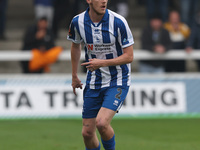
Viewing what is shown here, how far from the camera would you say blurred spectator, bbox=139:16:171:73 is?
1149 centimetres

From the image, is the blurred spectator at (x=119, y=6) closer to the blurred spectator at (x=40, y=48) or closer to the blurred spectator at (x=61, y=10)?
the blurred spectator at (x=61, y=10)

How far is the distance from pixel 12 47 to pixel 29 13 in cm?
247

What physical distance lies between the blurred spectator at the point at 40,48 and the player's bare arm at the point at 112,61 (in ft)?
17.7

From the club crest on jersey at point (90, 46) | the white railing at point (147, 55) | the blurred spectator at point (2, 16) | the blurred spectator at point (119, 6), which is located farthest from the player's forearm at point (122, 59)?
the blurred spectator at point (2, 16)

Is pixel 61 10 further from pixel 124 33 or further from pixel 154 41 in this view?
pixel 124 33

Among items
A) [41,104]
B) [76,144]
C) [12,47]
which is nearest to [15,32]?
[12,47]

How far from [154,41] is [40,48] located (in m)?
2.41

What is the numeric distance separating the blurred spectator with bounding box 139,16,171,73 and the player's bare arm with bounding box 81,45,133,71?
536 cm

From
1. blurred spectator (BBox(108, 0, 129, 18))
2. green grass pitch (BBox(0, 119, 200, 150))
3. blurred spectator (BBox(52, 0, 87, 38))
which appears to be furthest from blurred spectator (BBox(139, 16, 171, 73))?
blurred spectator (BBox(52, 0, 87, 38))

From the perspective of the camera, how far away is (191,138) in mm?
8641

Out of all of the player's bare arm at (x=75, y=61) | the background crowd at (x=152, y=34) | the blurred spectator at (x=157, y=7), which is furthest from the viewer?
the blurred spectator at (x=157, y=7)

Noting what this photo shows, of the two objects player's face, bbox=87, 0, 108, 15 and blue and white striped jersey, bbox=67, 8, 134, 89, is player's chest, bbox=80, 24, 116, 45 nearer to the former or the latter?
blue and white striped jersey, bbox=67, 8, 134, 89

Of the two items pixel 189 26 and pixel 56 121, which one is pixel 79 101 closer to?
pixel 56 121

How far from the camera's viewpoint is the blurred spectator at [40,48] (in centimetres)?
1135
